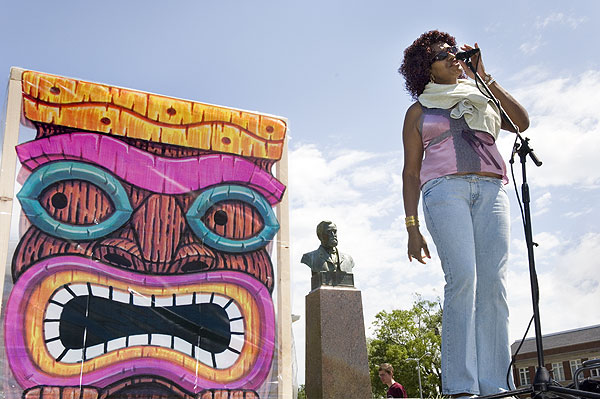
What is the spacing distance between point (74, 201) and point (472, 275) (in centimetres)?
347

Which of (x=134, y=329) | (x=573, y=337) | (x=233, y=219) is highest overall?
(x=573, y=337)

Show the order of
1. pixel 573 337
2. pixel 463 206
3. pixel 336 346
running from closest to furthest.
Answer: pixel 463 206 → pixel 336 346 → pixel 573 337

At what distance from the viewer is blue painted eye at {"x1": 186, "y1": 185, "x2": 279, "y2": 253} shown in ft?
16.2

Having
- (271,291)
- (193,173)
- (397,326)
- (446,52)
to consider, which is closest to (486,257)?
(446,52)

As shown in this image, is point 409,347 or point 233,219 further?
point 409,347

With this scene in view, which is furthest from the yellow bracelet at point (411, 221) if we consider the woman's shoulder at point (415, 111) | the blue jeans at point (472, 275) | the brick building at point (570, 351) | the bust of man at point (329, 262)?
the brick building at point (570, 351)

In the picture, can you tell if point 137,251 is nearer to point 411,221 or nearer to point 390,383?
point 411,221

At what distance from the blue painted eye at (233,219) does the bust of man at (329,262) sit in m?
1.67

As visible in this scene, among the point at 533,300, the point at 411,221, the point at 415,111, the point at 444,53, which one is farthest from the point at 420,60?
the point at 533,300

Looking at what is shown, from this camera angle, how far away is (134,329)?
4477 mm

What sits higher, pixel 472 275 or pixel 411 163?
pixel 411 163

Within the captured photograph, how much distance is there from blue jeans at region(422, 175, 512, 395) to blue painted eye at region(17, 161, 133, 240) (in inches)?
118

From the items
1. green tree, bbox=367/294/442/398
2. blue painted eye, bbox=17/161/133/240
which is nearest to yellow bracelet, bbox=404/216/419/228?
blue painted eye, bbox=17/161/133/240

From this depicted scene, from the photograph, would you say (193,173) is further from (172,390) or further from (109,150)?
(172,390)
